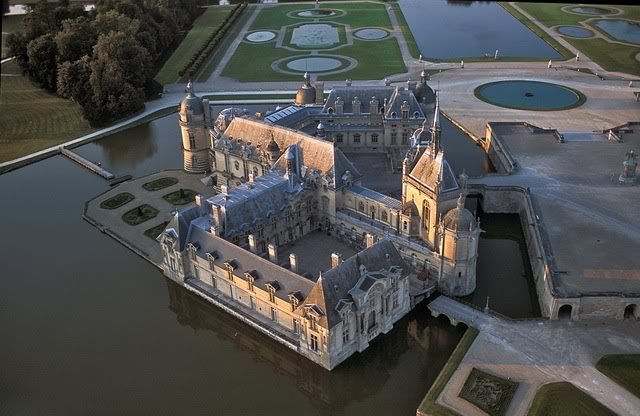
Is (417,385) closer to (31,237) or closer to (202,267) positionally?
(202,267)

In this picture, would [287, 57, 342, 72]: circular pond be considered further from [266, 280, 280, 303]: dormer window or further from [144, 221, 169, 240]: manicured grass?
[266, 280, 280, 303]: dormer window

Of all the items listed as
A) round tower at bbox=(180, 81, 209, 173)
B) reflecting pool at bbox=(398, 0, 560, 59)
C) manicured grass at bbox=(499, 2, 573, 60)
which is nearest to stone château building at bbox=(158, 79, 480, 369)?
round tower at bbox=(180, 81, 209, 173)

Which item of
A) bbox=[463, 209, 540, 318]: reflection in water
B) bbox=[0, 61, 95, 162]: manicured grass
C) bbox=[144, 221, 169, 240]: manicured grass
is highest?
bbox=[0, 61, 95, 162]: manicured grass

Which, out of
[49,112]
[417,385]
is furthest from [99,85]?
[417,385]

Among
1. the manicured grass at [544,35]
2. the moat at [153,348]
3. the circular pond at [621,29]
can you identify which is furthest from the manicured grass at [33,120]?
the circular pond at [621,29]

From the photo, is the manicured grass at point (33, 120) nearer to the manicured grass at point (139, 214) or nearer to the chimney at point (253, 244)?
the manicured grass at point (139, 214)

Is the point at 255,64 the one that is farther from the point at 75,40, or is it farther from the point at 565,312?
the point at 565,312

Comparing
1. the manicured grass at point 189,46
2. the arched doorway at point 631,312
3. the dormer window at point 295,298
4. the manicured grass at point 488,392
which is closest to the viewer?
the manicured grass at point 488,392
